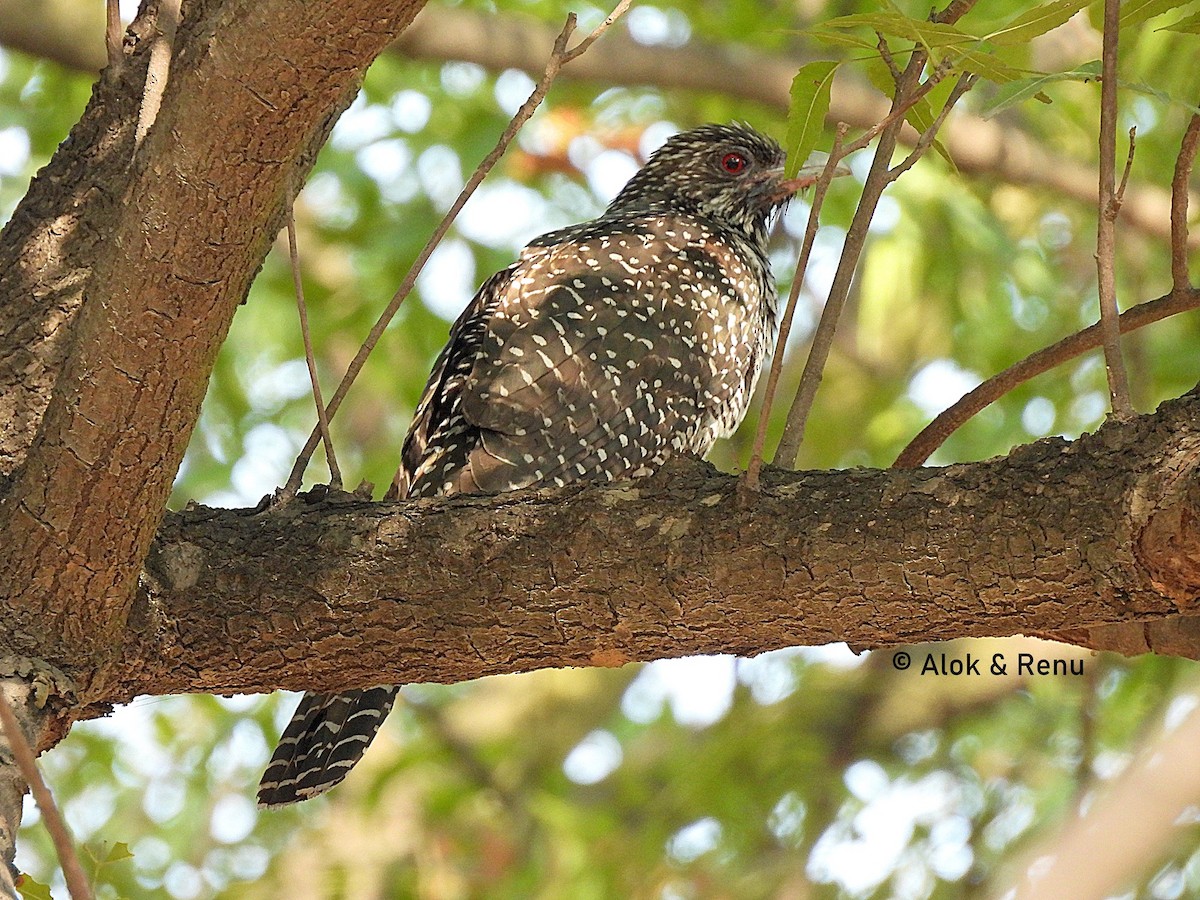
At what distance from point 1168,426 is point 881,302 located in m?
3.53

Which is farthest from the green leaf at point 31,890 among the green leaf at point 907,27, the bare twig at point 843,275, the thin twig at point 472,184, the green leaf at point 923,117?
the green leaf at point 923,117

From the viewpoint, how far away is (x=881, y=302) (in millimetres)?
5609

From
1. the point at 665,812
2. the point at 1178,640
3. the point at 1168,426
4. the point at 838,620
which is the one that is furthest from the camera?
the point at 665,812

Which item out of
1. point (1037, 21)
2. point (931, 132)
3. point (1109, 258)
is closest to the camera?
point (1037, 21)

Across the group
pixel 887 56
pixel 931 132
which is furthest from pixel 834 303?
pixel 887 56

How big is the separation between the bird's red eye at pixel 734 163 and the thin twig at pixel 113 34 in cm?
286

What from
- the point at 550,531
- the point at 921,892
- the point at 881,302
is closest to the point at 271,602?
the point at 550,531

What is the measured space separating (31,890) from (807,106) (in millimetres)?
1766

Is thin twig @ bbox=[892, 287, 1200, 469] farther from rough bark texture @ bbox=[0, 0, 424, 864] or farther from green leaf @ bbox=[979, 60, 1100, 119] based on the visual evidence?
rough bark texture @ bbox=[0, 0, 424, 864]

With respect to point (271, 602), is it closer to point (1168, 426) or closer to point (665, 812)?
point (1168, 426)

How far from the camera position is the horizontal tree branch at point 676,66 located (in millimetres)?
4949

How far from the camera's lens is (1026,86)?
2.14m

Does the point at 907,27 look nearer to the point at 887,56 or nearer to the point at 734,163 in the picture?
the point at 887,56

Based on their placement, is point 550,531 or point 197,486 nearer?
point 550,531
